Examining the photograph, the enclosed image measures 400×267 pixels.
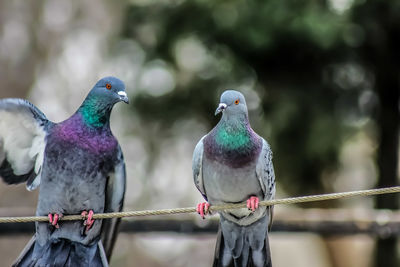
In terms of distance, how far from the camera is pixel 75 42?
12.1m

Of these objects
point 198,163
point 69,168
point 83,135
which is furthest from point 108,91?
point 198,163

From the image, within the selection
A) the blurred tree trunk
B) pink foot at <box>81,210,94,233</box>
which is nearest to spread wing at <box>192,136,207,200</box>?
pink foot at <box>81,210,94,233</box>

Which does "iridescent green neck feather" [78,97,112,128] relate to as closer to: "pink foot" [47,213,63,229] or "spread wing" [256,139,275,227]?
"pink foot" [47,213,63,229]

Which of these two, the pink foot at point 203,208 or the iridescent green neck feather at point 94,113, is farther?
the iridescent green neck feather at point 94,113

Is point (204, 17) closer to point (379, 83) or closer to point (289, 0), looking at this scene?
point (289, 0)

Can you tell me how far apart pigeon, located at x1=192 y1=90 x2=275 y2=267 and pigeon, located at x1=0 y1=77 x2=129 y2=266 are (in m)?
0.73

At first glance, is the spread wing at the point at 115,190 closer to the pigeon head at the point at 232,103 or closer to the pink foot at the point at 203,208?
the pink foot at the point at 203,208

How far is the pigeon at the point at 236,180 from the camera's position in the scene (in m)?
4.59

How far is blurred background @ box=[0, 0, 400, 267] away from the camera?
8.46 metres

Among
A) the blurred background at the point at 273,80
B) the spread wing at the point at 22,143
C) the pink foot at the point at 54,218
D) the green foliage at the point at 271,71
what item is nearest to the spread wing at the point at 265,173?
the pink foot at the point at 54,218

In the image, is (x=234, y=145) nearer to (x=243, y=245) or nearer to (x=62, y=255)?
(x=243, y=245)

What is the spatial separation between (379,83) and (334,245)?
3.08 meters

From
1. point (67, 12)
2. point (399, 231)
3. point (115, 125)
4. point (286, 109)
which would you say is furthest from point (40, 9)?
point (399, 231)

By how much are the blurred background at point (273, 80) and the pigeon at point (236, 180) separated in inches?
115
